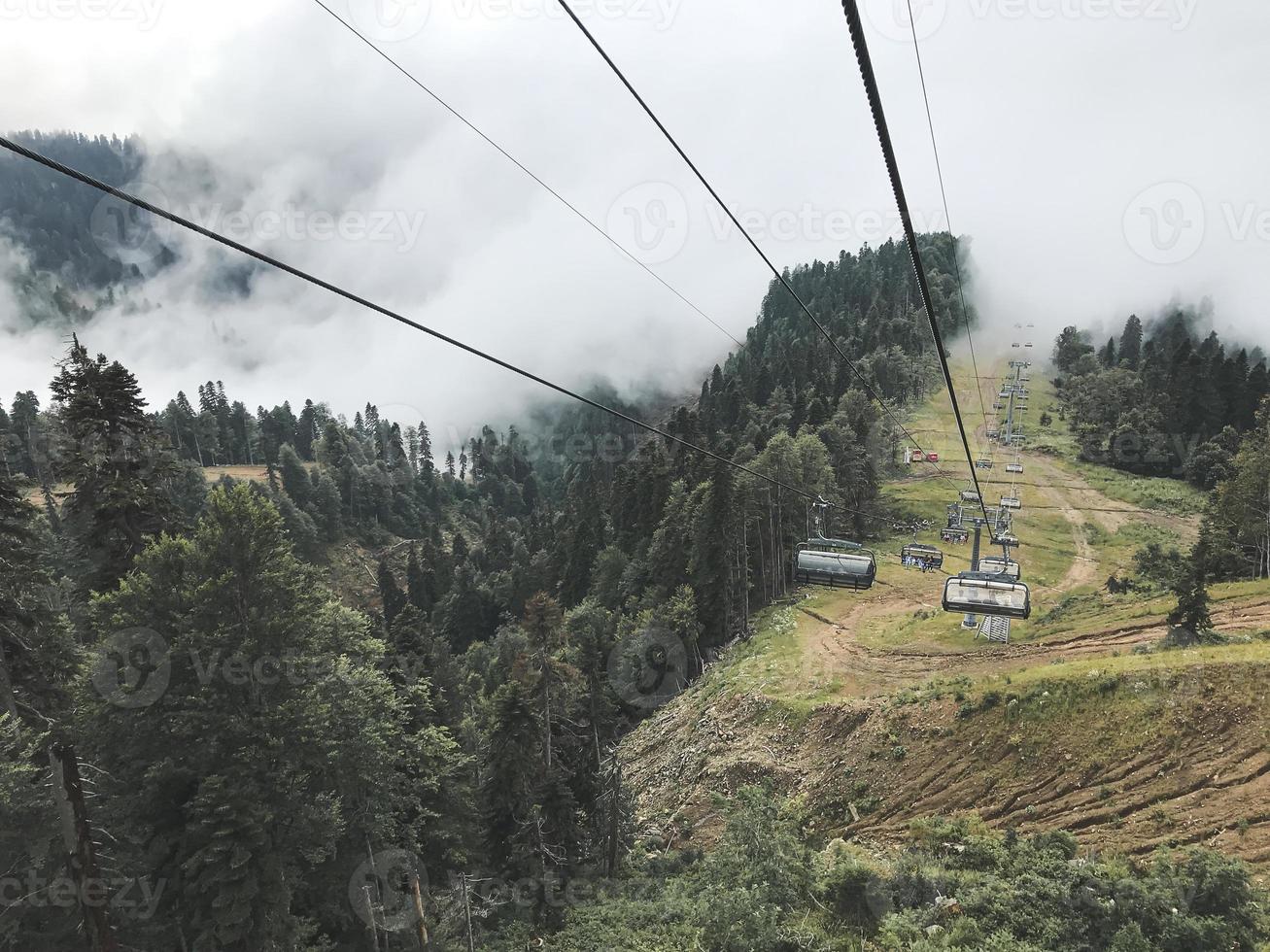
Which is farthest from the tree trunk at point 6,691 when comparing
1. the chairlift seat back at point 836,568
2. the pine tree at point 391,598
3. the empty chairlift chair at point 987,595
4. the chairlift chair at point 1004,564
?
the pine tree at point 391,598

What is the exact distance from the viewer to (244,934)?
19.7 m

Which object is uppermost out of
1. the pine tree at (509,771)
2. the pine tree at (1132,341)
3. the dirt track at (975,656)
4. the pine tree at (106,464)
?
the pine tree at (1132,341)

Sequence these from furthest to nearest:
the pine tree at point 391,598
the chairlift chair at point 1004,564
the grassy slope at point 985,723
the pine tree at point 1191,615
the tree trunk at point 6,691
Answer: the pine tree at point 391,598, the pine tree at point 1191,615, the chairlift chair at point 1004,564, the grassy slope at point 985,723, the tree trunk at point 6,691

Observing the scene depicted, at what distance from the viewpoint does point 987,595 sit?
2436cm

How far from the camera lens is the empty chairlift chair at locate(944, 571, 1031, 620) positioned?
2392 centimetres

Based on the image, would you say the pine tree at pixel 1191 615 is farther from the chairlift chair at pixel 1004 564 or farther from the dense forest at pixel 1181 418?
the dense forest at pixel 1181 418

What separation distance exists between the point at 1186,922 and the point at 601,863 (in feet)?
78.0

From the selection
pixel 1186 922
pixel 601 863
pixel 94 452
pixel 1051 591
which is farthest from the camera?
pixel 1051 591

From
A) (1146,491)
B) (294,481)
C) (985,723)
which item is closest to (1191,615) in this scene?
(985,723)

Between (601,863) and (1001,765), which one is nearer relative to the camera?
(1001,765)

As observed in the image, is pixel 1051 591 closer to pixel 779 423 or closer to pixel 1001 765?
pixel 1001 765

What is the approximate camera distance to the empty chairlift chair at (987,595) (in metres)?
23.9

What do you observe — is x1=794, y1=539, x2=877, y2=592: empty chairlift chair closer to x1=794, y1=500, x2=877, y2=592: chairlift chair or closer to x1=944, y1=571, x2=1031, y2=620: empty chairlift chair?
x1=794, y1=500, x2=877, y2=592: chairlift chair

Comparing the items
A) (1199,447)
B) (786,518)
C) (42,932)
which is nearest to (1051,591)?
(786,518)
